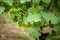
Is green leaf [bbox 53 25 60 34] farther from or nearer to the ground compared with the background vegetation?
nearer to the ground

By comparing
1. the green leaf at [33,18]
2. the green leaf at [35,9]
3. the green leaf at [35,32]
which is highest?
the green leaf at [35,9]

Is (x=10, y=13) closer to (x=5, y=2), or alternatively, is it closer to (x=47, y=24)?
(x=5, y=2)

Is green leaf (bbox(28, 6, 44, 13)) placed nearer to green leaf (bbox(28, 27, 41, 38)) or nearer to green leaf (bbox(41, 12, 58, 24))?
green leaf (bbox(41, 12, 58, 24))

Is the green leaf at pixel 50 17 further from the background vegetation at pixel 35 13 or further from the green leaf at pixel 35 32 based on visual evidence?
the green leaf at pixel 35 32

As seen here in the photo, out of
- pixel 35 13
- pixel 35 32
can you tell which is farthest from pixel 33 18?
pixel 35 32

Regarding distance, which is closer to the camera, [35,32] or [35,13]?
[35,13]

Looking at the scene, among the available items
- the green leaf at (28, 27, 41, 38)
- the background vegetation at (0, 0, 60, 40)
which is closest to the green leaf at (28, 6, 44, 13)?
the background vegetation at (0, 0, 60, 40)

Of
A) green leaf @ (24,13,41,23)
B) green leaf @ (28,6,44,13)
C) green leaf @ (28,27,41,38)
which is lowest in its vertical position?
green leaf @ (28,27,41,38)

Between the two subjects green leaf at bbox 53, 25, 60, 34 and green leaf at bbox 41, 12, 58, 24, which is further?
green leaf at bbox 53, 25, 60, 34

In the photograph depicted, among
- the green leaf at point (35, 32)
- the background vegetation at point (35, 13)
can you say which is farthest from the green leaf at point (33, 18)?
the green leaf at point (35, 32)

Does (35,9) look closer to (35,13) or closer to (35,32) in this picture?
(35,13)

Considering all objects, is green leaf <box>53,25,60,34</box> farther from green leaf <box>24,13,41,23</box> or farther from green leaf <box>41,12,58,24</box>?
green leaf <box>24,13,41,23</box>
